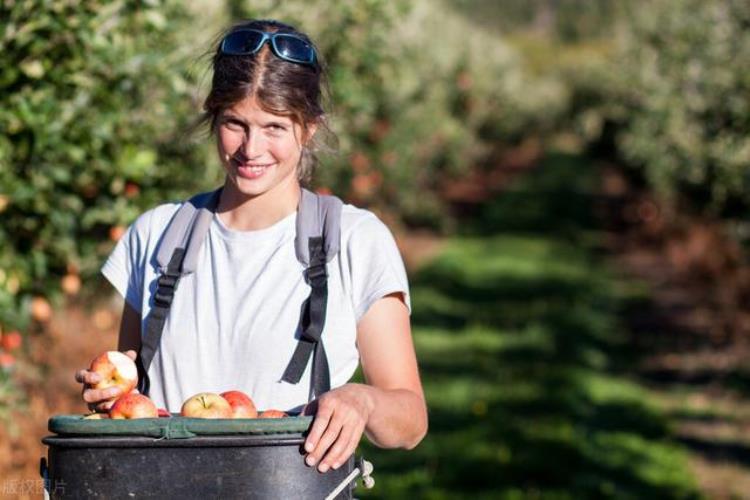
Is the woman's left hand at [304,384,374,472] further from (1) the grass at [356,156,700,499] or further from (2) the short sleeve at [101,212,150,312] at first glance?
(1) the grass at [356,156,700,499]

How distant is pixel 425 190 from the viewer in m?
26.5

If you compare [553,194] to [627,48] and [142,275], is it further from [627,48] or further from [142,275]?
[142,275]

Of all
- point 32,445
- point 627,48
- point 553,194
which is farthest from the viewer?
point 553,194

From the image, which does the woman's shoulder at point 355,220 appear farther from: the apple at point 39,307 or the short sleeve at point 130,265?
the apple at point 39,307

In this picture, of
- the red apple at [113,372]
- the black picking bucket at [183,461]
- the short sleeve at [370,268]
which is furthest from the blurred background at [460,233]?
the black picking bucket at [183,461]

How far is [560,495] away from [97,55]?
4390mm

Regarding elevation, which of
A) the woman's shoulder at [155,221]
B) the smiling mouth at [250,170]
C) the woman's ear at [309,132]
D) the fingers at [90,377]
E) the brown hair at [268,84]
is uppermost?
the brown hair at [268,84]

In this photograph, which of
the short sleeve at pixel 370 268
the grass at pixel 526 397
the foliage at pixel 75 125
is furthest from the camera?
the grass at pixel 526 397

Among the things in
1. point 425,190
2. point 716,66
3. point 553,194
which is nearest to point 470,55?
point 425,190

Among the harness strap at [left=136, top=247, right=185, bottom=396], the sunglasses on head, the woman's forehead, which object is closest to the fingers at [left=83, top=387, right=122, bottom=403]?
the harness strap at [left=136, top=247, right=185, bottom=396]

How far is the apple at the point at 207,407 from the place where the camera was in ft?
8.03

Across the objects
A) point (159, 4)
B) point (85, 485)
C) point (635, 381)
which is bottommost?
point (635, 381)

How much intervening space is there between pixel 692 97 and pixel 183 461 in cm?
1584

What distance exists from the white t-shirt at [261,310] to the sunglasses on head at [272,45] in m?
0.34
